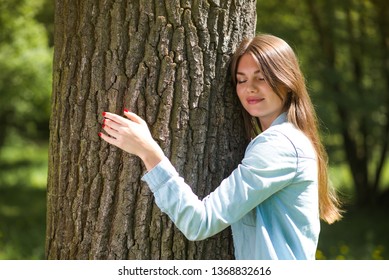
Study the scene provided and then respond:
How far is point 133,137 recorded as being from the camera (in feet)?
8.75

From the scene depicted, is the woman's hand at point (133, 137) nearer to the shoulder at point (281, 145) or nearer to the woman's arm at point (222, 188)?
the woman's arm at point (222, 188)

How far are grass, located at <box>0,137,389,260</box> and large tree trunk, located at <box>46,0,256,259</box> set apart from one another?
232 centimetres

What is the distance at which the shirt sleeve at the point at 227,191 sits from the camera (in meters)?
2.54

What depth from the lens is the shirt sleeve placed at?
8.34ft

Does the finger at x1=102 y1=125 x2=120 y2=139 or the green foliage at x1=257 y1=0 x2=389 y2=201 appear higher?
the green foliage at x1=257 y1=0 x2=389 y2=201

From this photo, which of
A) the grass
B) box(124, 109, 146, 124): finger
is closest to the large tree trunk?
box(124, 109, 146, 124): finger

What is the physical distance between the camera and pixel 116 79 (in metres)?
2.86

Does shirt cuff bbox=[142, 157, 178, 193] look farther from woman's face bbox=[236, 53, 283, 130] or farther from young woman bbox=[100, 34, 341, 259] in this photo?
woman's face bbox=[236, 53, 283, 130]

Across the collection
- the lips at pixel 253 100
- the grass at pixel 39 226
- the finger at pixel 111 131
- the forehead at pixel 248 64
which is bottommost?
the grass at pixel 39 226

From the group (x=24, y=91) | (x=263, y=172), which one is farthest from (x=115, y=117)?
(x=24, y=91)

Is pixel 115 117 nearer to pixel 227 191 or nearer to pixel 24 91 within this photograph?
pixel 227 191

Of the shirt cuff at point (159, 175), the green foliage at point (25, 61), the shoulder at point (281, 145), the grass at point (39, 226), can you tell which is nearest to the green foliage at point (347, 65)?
the grass at point (39, 226)
